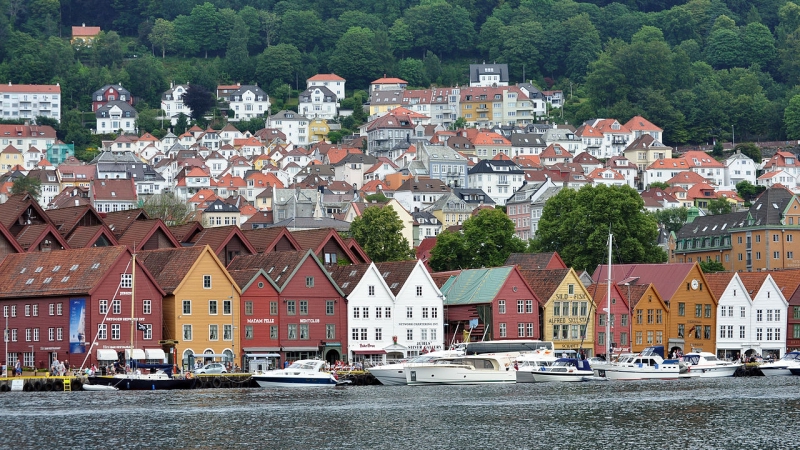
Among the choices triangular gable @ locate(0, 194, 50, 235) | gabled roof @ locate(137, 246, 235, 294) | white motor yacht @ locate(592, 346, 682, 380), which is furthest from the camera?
triangular gable @ locate(0, 194, 50, 235)

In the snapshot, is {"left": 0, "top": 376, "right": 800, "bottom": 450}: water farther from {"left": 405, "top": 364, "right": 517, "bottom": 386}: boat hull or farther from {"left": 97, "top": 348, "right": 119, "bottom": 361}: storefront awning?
{"left": 97, "top": 348, "right": 119, "bottom": 361}: storefront awning

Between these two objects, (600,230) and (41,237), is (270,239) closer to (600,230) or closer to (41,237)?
(41,237)

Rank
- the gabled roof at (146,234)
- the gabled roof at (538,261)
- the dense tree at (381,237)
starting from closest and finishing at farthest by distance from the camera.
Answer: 1. the gabled roof at (146,234)
2. the gabled roof at (538,261)
3. the dense tree at (381,237)

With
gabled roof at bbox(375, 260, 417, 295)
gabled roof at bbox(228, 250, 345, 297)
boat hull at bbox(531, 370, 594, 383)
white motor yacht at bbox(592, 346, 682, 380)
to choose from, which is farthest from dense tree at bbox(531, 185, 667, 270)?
boat hull at bbox(531, 370, 594, 383)

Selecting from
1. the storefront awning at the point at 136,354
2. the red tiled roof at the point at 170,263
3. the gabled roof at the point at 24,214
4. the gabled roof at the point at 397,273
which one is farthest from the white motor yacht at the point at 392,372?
the gabled roof at the point at 24,214

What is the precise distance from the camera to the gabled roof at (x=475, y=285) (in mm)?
108625

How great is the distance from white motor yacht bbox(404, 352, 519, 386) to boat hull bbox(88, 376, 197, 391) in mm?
12551

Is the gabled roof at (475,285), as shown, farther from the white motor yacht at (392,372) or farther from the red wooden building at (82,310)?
the red wooden building at (82,310)

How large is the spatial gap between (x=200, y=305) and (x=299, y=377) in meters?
10.3

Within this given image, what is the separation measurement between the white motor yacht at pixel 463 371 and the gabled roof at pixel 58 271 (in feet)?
53.9

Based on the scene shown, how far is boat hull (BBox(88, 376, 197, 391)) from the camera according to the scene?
87.1 metres

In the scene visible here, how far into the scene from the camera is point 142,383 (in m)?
87.6

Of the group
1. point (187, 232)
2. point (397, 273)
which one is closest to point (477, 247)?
point (397, 273)

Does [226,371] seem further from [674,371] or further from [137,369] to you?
[674,371]
